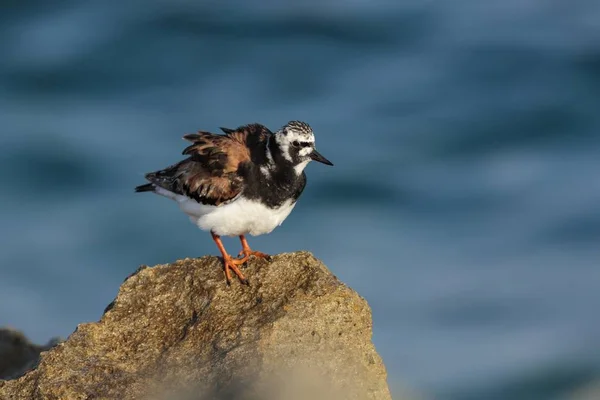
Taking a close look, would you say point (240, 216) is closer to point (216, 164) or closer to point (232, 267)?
point (216, 164)

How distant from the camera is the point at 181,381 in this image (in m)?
6.96

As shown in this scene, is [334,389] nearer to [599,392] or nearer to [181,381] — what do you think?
[181,381]

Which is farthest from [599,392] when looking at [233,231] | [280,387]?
[280,387]

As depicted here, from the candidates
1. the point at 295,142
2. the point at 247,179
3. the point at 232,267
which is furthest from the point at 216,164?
the point at 232,267

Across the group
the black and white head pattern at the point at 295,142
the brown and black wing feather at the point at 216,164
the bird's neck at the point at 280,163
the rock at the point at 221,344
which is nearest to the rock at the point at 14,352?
the brown and black wing feather at the point at 216,164

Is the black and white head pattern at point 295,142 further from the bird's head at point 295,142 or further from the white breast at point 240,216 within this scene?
the white breast at point 240,216

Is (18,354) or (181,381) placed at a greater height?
(18,354)

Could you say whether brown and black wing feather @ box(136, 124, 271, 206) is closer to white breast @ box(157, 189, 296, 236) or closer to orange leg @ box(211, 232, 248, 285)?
white breast @ box(157, 189, 296, 236)

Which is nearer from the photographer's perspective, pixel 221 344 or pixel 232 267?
pixel 221 344

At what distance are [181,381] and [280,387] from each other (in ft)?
2.61

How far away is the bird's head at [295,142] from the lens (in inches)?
345

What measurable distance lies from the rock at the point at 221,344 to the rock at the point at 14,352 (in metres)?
2.64

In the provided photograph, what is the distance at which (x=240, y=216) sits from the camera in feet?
28.8

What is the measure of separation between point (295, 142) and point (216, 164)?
786 mm
